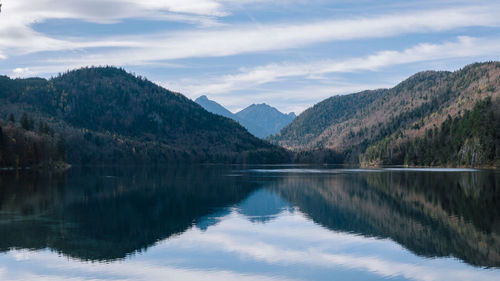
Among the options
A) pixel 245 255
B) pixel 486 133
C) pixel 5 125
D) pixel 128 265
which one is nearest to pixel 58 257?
pixel 128 265

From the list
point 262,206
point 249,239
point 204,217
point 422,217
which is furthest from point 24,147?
point 422,217

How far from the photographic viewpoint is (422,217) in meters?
51.8

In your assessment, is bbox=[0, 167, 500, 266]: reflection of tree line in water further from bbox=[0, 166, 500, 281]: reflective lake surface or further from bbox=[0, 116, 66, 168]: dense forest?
bbox=[0, 116, 66, 168]: dense forest

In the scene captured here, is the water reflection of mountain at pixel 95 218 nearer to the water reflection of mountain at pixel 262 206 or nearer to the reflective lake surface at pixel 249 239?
the reflective lake surface at pixel 249 239

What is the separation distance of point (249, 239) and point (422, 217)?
21.8 metres

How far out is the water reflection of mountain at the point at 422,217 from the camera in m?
36.7

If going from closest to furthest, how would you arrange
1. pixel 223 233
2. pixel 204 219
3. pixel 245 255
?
pixel 245 255 → pixel 223 233 → pixel 204 219

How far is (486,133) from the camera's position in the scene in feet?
615

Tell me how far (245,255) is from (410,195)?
48692mm

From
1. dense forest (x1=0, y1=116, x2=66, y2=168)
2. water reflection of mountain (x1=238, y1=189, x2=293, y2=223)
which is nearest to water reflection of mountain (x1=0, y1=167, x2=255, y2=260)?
water reflection of mountain (x1=238, y1=189, x2=293, y2=223)

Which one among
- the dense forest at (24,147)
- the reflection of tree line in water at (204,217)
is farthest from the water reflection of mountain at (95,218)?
the dense forest at (24,147)

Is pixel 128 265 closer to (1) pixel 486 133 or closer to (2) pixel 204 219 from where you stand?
(2) pixel 204 219

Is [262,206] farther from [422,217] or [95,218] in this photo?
[95,218]

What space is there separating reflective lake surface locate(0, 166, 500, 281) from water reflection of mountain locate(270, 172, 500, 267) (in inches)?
5.4
